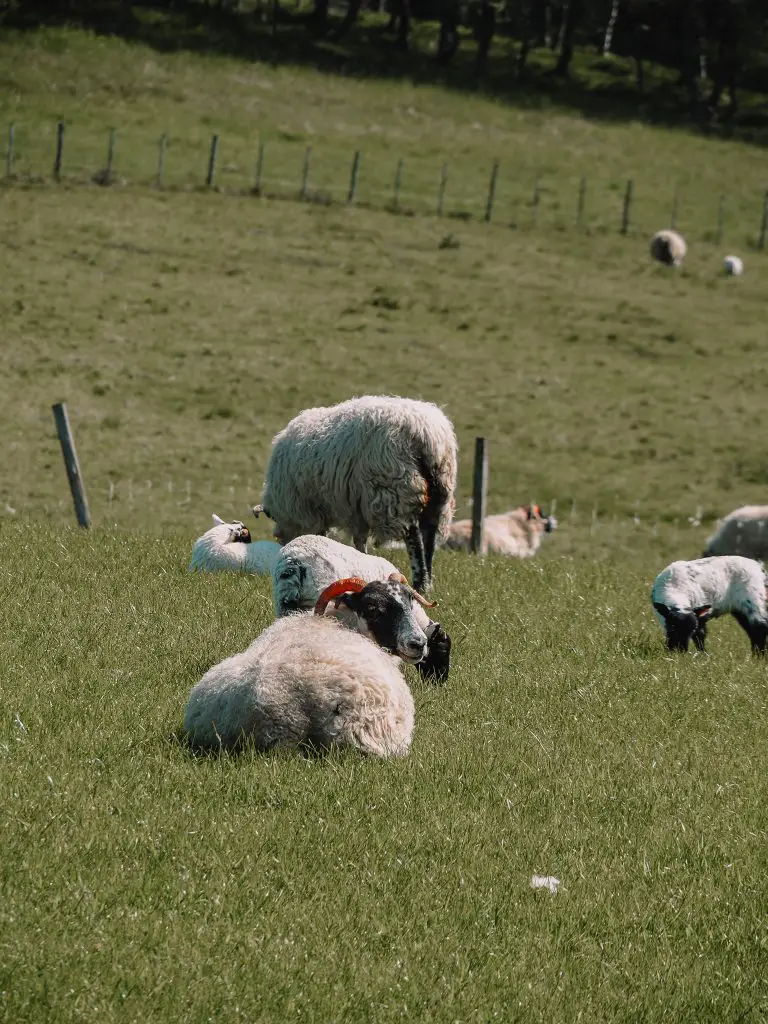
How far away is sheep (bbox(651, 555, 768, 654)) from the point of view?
11242 millimetres

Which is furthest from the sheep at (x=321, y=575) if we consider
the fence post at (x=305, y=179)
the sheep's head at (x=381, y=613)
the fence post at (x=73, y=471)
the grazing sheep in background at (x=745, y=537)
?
the fence post at (x=305, y=179)

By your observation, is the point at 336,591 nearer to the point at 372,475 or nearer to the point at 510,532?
the point at 372,475

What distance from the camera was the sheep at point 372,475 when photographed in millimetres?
13164

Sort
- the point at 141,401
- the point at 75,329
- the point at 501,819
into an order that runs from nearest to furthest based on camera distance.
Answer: the point at 501,819 < the point at 141,401 < the point at 75,329

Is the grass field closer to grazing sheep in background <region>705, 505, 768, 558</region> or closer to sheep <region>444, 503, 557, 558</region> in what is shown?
sheep <region>444, 503, 557, 558</region>

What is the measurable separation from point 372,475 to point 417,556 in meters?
0.86

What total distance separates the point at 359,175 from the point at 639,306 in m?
13.6

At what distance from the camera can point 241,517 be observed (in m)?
23.3

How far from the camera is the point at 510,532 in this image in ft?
72.9

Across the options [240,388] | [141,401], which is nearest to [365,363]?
[240,388]

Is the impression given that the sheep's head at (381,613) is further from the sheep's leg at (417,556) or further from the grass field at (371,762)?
the sheep's leg at (417,556)

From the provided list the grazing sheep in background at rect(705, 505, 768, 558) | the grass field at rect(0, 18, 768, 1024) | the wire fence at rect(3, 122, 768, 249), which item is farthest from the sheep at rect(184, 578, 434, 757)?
the wire fence at rect(3, 122, 768, 249)

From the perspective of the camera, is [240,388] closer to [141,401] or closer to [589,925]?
[141,401]

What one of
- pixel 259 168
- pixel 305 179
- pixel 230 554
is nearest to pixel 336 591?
pixel 230 554
